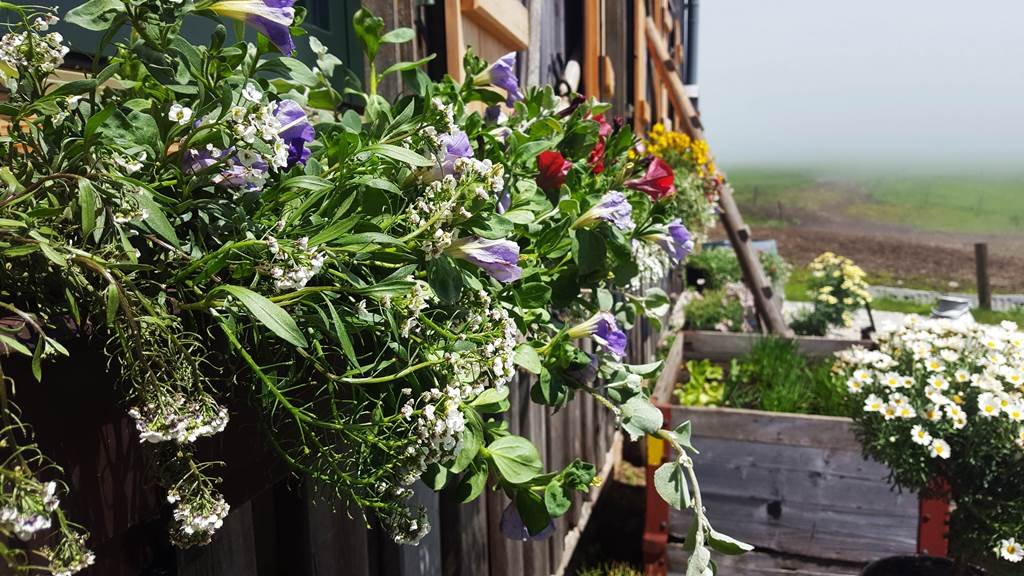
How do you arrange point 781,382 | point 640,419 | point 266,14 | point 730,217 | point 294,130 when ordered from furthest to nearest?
1. point 730,217
2. point 781,382
3. point 640,419
4. point 294,130
5. point 266,14

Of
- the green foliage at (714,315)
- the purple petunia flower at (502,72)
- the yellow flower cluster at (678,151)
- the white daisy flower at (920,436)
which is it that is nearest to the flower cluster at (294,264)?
the purple petunia flower at (502,72)

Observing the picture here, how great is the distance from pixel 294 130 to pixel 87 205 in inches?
10.2

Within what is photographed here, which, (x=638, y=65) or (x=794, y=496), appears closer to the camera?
(x=794, y=496)

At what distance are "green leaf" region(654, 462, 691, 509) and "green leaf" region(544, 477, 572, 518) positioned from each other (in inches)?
4.1

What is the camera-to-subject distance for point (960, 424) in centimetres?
210

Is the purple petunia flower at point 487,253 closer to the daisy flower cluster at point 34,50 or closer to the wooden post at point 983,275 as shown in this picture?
the daisy flower cluster at point 34,50

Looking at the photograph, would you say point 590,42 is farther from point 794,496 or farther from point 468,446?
point 468,446

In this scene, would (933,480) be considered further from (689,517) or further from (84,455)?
(84,455)

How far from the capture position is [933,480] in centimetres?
228

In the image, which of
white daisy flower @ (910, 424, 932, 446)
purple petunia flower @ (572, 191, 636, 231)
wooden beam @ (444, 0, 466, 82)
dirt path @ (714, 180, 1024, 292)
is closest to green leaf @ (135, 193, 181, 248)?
purple petunia flower @ (572, 191, 636, 231)

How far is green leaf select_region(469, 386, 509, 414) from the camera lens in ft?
2.48

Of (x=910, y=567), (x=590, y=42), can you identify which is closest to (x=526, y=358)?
(x=910, y=567)

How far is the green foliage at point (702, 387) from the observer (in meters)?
3.63

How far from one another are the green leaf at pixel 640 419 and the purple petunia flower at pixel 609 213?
0.23 meters
